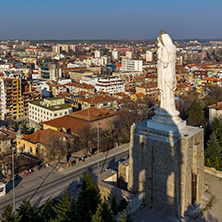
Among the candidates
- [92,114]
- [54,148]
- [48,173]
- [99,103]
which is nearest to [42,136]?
[54,148]

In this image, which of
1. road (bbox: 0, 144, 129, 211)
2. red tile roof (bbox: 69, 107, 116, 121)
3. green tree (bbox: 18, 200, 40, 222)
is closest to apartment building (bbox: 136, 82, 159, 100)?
red tile roof (bbox: 69, 107, 116, 121)

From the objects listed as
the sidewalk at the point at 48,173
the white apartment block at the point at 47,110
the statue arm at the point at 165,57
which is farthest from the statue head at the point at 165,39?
the white apartment block at the point at 47,110

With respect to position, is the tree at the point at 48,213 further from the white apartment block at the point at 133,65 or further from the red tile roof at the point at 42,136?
the white apartment block at the point at 133,65

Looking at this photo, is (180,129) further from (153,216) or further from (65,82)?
(65,82)

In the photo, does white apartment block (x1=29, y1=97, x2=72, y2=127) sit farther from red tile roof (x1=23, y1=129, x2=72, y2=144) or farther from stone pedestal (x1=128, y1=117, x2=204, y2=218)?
stone pedestal (x1=128, y1=117, x2=204, y2=218)

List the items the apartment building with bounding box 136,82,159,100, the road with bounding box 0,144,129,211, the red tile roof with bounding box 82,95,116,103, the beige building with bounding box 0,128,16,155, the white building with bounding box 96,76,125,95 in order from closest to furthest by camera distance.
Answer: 1. the road with bounding box 0,144,129,211
2. the beige building with bounding box 0,128,16,155
3. the red tile roof with bounding box 82,95,116,103
4. the apartment building with bounding box 136,82,159,100
5. the white building with bounding box 96,76,125,95

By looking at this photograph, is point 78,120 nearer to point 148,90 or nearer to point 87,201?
point 87,201
